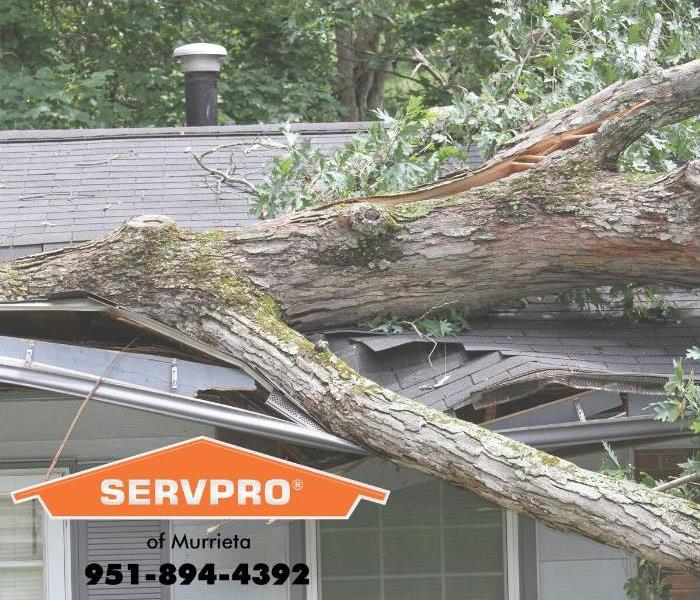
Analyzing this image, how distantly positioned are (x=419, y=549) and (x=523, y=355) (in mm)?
1928

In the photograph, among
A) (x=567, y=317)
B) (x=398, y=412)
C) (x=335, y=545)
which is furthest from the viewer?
(x=335, y=545)

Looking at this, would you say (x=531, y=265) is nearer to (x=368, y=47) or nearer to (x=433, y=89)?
(x=433, y=89)

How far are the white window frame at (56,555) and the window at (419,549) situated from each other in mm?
1467

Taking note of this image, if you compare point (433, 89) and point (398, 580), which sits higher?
point (433, 89)

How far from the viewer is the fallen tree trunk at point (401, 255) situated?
5.95 meters

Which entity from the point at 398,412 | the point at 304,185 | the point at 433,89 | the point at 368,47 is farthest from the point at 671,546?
the point at 368,47

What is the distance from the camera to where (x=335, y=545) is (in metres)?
7.23

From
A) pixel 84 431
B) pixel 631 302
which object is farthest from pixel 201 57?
pixel 631 302

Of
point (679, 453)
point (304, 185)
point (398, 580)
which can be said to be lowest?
point (398, 580)

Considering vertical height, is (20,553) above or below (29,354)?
below

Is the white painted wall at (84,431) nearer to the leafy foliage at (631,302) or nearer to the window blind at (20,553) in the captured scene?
the window blind at (20,553)

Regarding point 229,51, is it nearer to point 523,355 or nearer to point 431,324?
point 431,324

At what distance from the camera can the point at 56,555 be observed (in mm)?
7004

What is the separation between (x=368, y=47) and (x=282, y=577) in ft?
38.0
